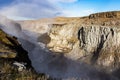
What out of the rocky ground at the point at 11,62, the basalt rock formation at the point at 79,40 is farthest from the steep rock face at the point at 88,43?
the rocky ground at the point at 11,62

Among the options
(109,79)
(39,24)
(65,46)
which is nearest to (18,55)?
(109,79)

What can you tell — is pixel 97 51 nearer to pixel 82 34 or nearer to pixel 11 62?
pixel 82 34

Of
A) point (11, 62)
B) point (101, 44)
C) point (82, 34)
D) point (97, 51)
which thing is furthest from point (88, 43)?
point (11, 62)

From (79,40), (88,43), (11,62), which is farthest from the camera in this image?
(79,40)

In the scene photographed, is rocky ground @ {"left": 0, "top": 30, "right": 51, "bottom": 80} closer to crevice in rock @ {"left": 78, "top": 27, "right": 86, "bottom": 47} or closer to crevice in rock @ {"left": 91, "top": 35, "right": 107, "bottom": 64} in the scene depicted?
crevice in rock @ {"left": 91, "top": 35, "right": 107, "bottom": 64}

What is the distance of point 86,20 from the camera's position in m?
170

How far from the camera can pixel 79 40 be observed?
16475 cm

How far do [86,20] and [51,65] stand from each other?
30.8 m

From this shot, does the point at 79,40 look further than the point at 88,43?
Yes

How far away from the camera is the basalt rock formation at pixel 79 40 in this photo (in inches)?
5861

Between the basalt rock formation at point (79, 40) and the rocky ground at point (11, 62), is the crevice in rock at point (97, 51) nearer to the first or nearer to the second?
the basalt rock formation at point (79, 40)

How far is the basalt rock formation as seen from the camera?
14888 cm

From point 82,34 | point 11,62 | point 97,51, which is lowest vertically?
point 97,51

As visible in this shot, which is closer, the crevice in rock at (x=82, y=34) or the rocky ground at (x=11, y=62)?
the rocky ground at (x=11, y=62)
